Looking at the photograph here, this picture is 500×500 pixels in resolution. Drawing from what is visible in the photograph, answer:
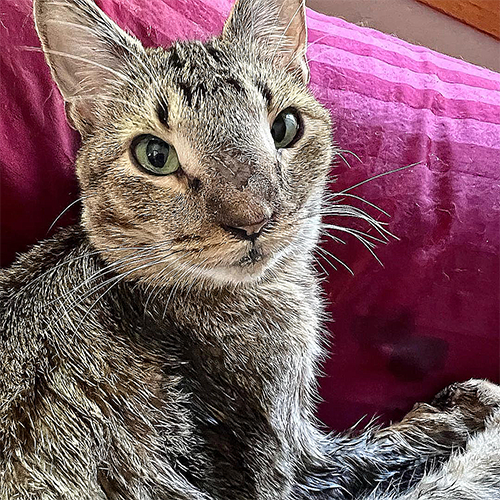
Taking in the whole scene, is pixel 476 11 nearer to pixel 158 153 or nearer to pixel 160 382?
pixel 158 153

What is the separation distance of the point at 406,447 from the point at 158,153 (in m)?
0.71

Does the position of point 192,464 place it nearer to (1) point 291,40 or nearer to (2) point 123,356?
(2) point 123,356

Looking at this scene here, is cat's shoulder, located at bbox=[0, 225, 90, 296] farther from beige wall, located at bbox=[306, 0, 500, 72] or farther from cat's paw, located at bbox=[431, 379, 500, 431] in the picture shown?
beige wall, located at bbox=[306, 0, 500, 72]

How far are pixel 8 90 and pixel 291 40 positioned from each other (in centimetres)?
49

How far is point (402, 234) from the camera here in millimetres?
1208

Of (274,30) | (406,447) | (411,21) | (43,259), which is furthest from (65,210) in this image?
(411,21)

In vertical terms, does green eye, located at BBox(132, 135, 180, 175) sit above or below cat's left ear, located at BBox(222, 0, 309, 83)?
below

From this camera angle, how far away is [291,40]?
1137 mm

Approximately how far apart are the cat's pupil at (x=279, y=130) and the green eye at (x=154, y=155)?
180 millimetres

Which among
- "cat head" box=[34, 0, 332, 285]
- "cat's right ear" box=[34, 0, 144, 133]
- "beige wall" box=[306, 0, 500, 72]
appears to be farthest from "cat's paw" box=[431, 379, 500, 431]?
"beige wall" box=[306, 0, 500, 72]

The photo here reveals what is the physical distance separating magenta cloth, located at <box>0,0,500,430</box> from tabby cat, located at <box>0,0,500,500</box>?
0.12m

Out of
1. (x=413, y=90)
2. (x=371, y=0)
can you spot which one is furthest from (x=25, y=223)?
(x=371, y=0)

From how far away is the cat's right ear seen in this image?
959mm

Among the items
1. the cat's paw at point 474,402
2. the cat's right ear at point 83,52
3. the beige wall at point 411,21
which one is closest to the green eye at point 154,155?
the cat's right ear at point 83,52
